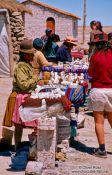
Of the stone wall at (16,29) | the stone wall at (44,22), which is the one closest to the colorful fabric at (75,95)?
the stone wall at (16,29)

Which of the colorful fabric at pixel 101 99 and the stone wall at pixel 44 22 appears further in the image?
the stone wall at pixel 44 22

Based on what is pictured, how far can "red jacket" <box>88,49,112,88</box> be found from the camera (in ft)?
24.4

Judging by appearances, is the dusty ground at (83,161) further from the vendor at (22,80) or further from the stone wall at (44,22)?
the stone wall at (44,22)

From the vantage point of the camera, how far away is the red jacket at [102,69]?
743cm

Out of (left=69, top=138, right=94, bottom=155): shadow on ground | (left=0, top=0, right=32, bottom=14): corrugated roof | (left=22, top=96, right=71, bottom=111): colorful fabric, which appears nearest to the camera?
(left=22, top=96, right=71, bottom=111): colorful fabric

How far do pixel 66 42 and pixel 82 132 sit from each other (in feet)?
5.09

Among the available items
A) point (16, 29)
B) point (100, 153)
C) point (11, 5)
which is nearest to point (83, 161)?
point (100, 153)

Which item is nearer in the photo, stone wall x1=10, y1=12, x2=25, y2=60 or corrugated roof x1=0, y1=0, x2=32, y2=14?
corrugated roof x1=0, y1=0, x2=32, y2=14

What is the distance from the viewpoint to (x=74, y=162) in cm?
715

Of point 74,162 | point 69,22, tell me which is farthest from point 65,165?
point 69,22

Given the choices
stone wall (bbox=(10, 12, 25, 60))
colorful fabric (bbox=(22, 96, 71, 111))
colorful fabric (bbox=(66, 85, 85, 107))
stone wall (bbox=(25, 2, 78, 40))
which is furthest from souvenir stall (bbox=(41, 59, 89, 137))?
stone wall (bbox=(25, 2, 78, 40))

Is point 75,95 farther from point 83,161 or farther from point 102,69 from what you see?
point 83,161

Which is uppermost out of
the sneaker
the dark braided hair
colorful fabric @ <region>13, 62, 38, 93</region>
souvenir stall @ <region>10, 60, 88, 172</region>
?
the dark braided hair

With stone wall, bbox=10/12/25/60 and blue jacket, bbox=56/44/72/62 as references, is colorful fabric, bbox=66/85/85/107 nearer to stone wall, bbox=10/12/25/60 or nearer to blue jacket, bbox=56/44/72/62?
blue jacket, bbox=56/44/72/62
